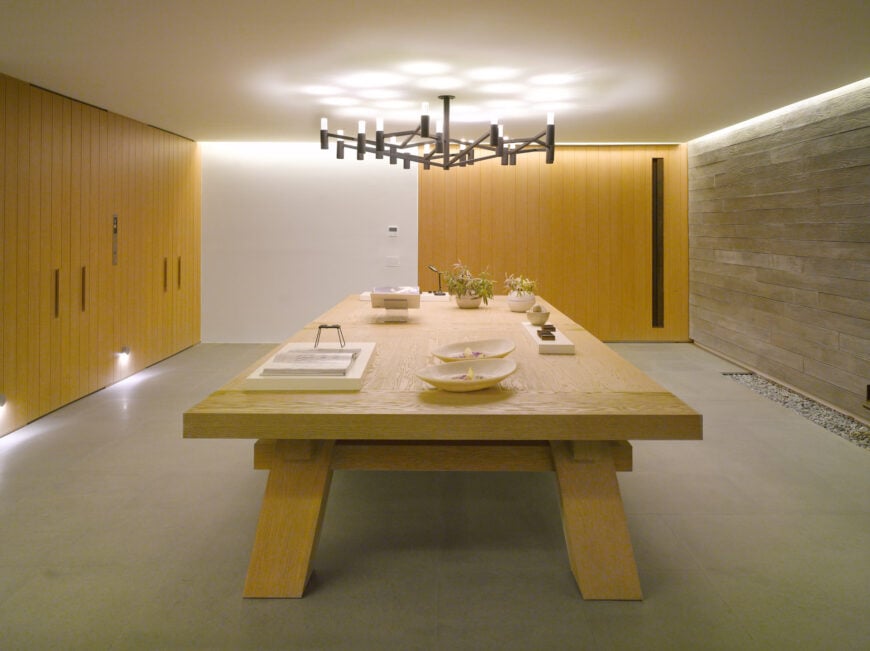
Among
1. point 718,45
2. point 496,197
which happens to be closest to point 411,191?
point 496,197

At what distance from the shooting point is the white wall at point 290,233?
6.89m

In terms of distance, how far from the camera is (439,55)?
11.3 feet

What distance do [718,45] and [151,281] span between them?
15.7ft

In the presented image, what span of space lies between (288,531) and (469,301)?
2.29 m

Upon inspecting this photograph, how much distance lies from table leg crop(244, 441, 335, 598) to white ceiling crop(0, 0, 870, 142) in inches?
76.6

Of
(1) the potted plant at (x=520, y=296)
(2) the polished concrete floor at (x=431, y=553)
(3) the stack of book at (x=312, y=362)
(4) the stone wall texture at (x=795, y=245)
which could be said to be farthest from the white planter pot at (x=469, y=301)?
(4) the stone wall texture at (x=795, y=245)

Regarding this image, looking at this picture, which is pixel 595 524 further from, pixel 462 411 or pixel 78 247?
pixel 78 247

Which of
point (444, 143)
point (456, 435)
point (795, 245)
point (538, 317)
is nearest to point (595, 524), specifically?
point (456, 435)

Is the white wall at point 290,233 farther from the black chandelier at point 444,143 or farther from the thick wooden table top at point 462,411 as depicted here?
the thick wooden table top at point 462,411

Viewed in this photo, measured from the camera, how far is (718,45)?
3.29 metres

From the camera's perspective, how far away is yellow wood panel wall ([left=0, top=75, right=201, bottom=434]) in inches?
151

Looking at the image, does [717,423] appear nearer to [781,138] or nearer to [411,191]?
[781,138]

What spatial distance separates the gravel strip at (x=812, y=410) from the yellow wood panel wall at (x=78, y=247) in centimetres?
487

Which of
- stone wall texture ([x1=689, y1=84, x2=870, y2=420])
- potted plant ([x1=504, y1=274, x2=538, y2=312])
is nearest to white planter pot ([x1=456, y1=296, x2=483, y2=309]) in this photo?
potted plant ([x1=504, y1=274, x2=538, y2=312])
